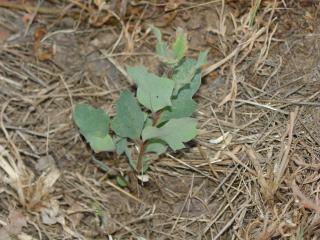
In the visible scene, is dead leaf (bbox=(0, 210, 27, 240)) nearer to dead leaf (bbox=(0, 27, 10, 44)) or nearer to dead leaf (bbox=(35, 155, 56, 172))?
dead leaf (bbox=(35, 155, 56, 172))

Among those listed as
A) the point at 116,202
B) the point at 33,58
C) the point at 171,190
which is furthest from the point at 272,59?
the point at 33,58

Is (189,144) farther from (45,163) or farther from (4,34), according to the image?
(4,34)

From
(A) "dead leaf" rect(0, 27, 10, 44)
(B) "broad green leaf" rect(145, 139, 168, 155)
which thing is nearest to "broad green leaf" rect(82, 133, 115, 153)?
(B) "broad green leaf" rect(145, 139, 168, 155)

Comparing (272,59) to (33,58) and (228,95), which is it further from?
(33,58)

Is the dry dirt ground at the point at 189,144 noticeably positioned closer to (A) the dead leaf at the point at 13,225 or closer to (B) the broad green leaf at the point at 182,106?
(A) the dead leaf at the point at 13,225

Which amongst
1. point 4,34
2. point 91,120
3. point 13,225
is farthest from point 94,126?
point 4,34

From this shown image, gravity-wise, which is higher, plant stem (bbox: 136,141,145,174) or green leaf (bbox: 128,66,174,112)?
green leaf (bbox: 128,66,174,112)

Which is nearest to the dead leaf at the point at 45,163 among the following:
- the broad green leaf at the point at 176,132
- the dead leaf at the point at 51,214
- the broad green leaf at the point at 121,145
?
the dead leaf at the point at 51,214

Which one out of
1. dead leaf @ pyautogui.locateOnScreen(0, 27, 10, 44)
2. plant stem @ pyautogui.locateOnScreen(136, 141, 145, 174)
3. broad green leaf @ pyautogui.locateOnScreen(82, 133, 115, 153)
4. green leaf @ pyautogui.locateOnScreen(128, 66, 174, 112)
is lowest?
plant stem @ pyautogui.locateOnScreen(136, 141, 145, 174)
